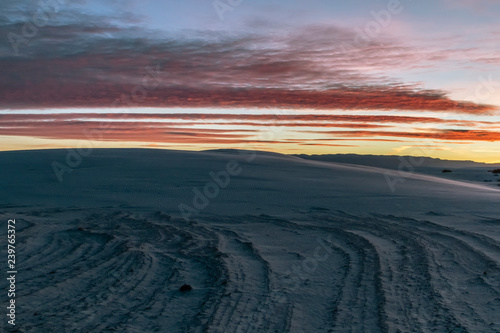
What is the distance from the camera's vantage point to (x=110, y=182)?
1151cm

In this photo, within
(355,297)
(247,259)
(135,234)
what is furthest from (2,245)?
(355,297)

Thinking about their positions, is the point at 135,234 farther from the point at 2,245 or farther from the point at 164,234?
the point at 2,245

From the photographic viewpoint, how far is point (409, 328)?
10.4ft

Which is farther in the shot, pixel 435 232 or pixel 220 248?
pixel 435 232

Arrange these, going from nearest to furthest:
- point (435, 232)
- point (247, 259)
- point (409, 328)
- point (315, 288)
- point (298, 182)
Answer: point (409, 328)
point (315, 288)
point (247, 259)
point (435, 232)
point (298, 182)

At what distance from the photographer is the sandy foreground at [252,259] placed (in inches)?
133

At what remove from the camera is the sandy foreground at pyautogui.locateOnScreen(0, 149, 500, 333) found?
3.37 metres

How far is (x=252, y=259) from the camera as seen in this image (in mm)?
5020

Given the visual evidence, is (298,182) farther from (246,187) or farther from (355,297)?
(355,297)

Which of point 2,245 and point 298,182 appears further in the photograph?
point 298,182

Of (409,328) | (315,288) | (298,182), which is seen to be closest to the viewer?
(409,328)

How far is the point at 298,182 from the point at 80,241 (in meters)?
7.15

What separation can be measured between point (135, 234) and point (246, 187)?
4854 mm

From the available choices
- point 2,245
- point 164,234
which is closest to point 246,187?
point 164,234
